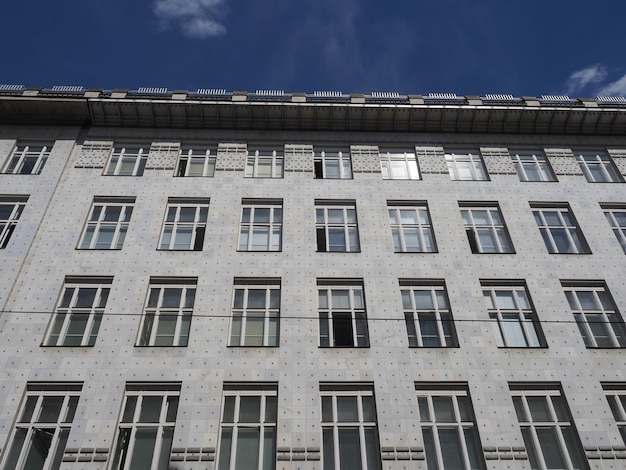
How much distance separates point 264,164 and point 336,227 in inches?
195

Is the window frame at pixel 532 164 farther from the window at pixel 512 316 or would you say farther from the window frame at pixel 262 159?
the window frame at pixel 262 159

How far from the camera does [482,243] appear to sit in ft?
67.2

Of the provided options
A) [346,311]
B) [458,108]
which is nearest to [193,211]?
[346,311]

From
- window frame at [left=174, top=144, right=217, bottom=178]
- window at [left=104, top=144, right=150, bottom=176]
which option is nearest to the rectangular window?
window frame at [left=174, top=144, right=217, bottom=178]

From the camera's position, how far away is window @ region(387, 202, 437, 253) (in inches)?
792

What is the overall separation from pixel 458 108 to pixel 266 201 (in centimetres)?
1028

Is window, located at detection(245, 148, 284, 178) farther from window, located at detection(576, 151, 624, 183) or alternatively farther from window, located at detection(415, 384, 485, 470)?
window, located at detection(576, 151, 624, 183)

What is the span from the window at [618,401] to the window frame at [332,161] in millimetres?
12610

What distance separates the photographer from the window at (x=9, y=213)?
19.7m

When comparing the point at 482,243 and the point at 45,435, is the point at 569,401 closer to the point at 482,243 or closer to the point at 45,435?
the point at 482,243

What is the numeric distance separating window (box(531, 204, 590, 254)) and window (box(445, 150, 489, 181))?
2833 mm

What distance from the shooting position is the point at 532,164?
23578mm

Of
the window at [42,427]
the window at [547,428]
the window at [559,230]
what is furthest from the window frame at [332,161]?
the window at [42,427]

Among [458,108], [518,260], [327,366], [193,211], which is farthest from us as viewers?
[458,108]
